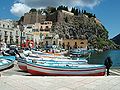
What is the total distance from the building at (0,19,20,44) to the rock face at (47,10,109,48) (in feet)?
153

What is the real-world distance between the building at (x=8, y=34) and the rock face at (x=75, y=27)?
4670cm

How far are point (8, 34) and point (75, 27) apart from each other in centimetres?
7138

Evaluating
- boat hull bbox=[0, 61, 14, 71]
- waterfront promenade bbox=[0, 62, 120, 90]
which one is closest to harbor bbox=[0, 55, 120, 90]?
waterfront promenade bbox=[0, 62, 120, 90]

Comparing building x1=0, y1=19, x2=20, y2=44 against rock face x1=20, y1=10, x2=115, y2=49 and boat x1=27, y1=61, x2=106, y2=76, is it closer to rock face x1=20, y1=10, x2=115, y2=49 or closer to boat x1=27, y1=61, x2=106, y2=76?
rock face x1=20, y1=10, x2=115, y2=49

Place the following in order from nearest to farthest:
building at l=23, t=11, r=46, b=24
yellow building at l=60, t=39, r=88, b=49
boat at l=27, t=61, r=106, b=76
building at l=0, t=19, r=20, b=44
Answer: boat at l=27, t=61, r=106, b=76, building at l=0, t=19, r=20, b=44, yellow building at l=60, t=39, r=88, b=49, building at l=23, t=11, r=46, b=24

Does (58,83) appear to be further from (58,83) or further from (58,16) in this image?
(58,16)

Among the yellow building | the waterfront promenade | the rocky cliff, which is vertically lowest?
the waterfront promenade

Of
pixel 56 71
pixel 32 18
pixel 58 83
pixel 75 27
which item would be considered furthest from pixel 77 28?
pixel 58 83

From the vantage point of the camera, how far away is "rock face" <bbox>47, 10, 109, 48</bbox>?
125450 millimetres

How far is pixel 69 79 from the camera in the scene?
12.5m

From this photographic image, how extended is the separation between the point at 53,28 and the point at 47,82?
108174 mm

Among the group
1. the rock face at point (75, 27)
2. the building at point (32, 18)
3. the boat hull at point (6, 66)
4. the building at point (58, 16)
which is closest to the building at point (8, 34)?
the boat hull at point (6, 66)

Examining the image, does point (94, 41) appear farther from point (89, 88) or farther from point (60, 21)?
point (89, 88)

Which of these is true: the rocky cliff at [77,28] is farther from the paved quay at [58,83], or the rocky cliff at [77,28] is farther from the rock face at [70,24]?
A: the paved quay at [58,83]
